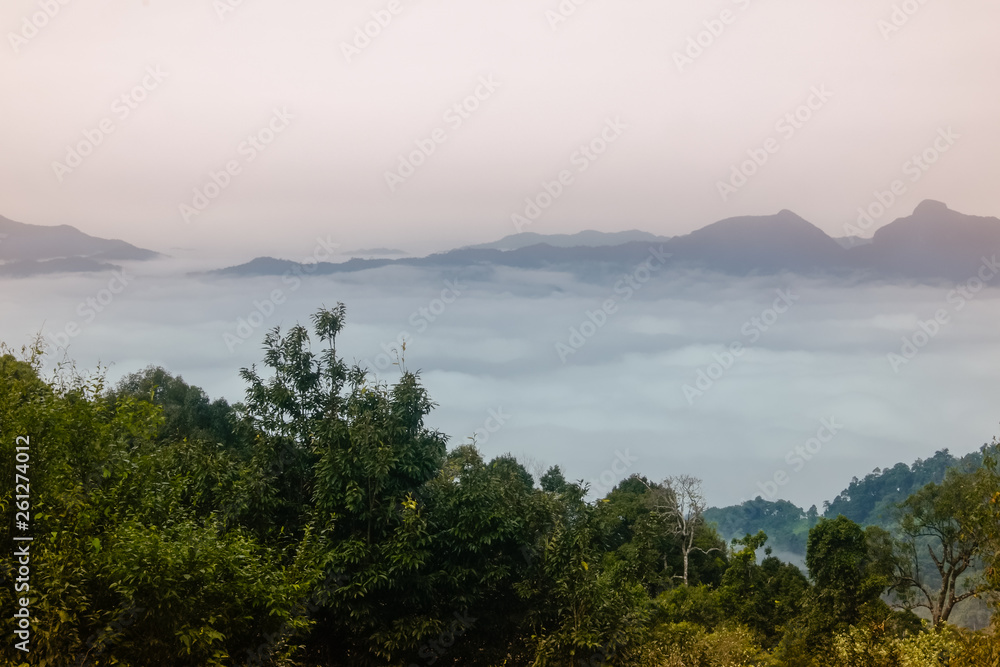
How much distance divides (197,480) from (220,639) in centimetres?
648

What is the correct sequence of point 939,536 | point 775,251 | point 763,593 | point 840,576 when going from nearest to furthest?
1. point 840,576
2. point 939,536
3. point 763,593
4. point 775,251

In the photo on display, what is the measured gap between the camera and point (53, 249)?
122 m

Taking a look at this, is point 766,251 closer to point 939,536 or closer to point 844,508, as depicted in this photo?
point 844,508

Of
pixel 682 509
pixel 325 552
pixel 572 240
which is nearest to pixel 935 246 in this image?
pixel 572 240

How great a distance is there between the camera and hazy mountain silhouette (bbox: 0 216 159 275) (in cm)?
11888

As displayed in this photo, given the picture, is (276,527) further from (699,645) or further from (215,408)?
(215,408)

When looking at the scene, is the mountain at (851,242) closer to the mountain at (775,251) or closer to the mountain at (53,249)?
the mountain at (775,251)

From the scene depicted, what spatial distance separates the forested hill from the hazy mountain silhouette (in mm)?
90310

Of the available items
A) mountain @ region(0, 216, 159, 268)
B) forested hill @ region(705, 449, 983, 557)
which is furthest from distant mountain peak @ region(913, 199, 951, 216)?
mountain @ region(0, 216, 159, 268)

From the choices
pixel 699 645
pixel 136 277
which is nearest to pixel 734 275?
pixel 136 277

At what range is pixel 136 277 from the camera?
11825cm

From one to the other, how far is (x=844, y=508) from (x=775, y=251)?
90886 mm

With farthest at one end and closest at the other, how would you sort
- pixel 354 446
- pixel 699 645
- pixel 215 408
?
pixel 215 408 → pixel 699 645 → pixel 354 446

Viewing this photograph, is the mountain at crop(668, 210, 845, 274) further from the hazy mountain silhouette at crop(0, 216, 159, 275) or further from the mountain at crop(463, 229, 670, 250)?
the hazy mountain silhouette at crop(0, 216, 159, 275)
